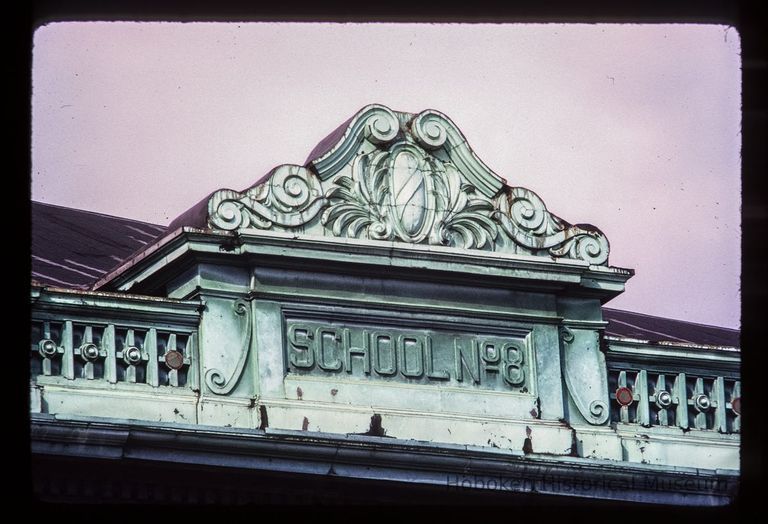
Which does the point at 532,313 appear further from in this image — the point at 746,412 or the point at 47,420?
the point at 746,412

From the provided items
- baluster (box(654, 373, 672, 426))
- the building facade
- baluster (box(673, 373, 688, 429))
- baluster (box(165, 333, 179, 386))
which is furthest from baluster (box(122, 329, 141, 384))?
baluster (box(673, 373, 688, 429))

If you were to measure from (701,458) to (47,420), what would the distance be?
4.43 m

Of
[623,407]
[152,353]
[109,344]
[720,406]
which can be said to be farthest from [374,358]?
[720,406]

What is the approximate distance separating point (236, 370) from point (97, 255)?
9.28ft

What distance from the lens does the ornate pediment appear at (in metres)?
15.8

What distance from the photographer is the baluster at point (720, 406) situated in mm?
16703

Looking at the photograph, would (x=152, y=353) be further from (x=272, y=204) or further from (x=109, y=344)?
Result: (x=272, y=204)

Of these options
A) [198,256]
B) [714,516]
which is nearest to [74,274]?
[198,256]

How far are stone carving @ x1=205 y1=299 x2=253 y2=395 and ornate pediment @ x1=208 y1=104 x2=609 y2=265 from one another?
1.57 feet

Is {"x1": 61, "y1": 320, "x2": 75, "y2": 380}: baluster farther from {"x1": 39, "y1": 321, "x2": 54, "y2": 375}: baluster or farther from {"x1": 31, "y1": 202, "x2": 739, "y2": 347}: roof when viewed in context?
{"x1": 31, "y1": 202, "x2": 739, "y2": 347}: roof

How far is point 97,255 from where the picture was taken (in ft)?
59.1

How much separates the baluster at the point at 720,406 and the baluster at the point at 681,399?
202mm

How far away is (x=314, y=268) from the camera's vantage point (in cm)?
1581

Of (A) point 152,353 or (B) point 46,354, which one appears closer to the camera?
(B) point 46,354
